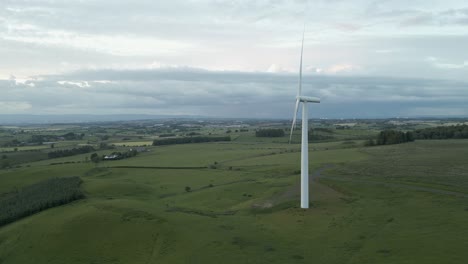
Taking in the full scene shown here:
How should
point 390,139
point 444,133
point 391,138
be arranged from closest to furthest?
point 390,139 → point 391,138 → point 444,133

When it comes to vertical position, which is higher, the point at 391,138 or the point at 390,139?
the point at 391,138

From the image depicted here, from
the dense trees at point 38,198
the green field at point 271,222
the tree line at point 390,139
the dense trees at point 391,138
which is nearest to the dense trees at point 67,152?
the dense trees at point 38,198

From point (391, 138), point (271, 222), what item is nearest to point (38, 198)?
point (271, 222)

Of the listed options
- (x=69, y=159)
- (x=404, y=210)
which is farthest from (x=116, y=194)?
(x=69, y=159)

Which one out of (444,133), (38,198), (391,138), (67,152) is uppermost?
(444,133)

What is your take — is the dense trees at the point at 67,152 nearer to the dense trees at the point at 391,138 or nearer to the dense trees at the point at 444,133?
the dense trees at the point at 391,138

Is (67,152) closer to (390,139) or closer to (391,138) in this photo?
(390,139)
